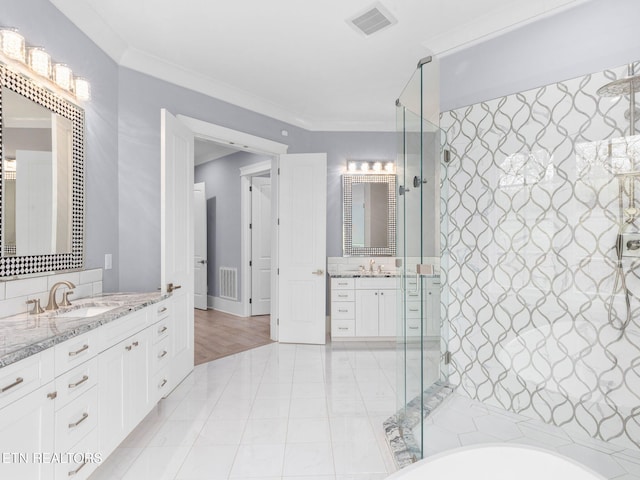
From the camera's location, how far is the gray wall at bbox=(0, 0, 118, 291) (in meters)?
2.10

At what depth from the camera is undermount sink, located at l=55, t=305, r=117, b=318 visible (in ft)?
6.17

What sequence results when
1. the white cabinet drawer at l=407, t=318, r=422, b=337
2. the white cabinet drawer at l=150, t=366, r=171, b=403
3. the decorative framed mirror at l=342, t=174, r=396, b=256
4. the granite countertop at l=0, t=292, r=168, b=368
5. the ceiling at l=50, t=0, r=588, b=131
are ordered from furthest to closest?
the decorative framed mirror at l=342, t=174, r=396, b=256
the ceiling at l=50, t=0, r=588, b=131
the white cabinet drawer at l=150, t=366, r=171, b=403
the white cabinet drawer at l=407, t=318, r=422, b=337
the granite countertop at l=0, t=292, r=168, b=368

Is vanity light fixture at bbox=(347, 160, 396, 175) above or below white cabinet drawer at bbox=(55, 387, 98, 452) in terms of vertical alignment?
above

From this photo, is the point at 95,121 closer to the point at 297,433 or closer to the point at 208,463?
the point at 208,463

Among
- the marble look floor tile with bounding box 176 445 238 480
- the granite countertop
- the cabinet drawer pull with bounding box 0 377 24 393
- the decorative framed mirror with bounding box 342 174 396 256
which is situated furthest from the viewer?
the decorative framed mirror with bounding box 342 174 396 256

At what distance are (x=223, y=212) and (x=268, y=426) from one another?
4.22m

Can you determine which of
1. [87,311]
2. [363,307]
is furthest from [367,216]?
[87,311]

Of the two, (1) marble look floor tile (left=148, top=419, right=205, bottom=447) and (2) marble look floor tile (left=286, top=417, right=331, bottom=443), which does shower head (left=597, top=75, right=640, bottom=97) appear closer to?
(2) marble look floor tile (left=286, top=417, right=331, bottom=443)

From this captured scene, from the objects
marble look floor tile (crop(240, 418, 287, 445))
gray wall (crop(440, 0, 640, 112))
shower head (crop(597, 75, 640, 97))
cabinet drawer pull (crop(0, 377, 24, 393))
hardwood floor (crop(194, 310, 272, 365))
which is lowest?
marble look floor tile (crop(240, 418, 287, 445))

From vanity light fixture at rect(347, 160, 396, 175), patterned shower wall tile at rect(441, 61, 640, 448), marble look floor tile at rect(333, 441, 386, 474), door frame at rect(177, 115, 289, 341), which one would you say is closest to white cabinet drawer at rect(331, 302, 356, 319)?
door frame at rect(177, 115, 289, 341)

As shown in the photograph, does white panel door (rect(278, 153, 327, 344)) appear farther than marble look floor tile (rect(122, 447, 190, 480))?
Yes

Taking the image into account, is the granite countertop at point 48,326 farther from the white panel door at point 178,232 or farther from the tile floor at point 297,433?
the tile floor at point 297,433

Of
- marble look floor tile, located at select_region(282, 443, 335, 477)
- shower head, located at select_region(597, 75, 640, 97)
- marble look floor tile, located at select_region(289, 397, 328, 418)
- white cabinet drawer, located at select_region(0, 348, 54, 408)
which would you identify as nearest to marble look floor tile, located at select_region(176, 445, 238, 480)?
marble look floor tile, located at select_region(282, 443, 335, 477)

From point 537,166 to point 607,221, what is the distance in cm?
48
